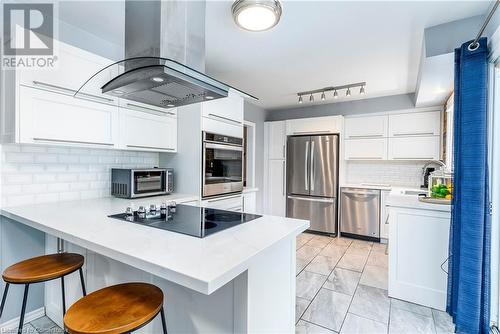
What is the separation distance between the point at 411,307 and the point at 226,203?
82.2 inches

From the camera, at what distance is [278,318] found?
4.60ft

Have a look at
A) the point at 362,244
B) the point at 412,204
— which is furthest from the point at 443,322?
the point at 362,244

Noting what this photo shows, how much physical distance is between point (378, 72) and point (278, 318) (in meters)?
3.08

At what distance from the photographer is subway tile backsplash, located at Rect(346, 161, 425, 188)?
4.21 metres

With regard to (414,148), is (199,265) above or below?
below

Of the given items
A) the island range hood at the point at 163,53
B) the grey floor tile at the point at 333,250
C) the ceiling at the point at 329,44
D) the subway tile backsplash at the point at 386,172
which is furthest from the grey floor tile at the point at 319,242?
the island range hood at the point at 163,53

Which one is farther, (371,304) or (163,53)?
(371,304)

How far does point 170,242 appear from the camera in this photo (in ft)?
3.77

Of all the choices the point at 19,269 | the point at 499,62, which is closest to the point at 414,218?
the point at 499,62

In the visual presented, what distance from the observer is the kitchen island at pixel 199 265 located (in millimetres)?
929

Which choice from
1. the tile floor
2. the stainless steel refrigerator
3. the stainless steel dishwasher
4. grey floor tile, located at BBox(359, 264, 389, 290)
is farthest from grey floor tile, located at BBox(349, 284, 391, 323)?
the stainless steel refrigerator

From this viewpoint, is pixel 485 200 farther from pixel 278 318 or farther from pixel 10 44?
pixel 10 44

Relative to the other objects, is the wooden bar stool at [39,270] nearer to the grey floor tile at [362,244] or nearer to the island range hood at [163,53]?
the island range hood at [163,53]

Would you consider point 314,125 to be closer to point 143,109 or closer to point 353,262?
point 353,262
